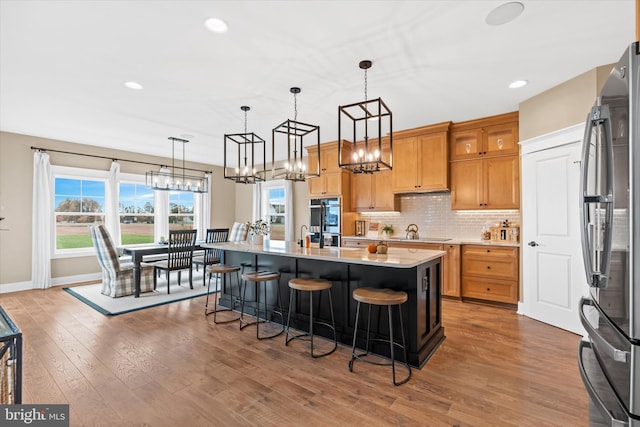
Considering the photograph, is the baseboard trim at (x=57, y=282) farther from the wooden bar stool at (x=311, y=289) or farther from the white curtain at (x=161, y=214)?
the wooden bar stool at (x=311, y=289)

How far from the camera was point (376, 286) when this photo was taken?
290 centimetres

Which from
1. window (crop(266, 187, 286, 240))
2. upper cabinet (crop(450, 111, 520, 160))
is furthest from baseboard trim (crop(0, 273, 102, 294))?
upper cabinet (crop(450, 111, 520, 160))

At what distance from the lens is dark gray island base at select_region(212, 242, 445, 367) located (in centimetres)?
267

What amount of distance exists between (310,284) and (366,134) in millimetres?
1536

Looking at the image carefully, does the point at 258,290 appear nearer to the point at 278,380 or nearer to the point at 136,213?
the point at 278,380

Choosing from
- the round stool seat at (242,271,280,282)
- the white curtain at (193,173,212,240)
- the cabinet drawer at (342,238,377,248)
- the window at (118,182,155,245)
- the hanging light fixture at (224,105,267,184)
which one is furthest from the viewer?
the white curtain at (193,173,212,240)

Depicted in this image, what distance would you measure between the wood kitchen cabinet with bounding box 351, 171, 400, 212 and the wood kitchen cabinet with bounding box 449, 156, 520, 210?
109 cm

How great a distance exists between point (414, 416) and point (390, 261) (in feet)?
3.61

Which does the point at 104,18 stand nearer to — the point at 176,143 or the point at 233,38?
the point at 233,38

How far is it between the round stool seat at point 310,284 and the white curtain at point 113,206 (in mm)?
5264

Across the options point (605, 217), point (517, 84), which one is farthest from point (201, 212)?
point (605, 217)

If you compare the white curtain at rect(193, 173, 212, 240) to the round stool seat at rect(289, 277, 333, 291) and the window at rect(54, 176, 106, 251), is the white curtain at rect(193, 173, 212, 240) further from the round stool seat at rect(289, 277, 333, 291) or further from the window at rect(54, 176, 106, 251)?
the round stool seat at rect(289, 277, 333, 291)

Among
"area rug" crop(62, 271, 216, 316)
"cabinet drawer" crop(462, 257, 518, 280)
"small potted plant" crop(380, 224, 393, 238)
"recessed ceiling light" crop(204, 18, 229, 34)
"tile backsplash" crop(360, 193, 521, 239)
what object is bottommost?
"area rug" crop(62, 271, 216, 316)

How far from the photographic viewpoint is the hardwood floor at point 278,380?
1978mm
